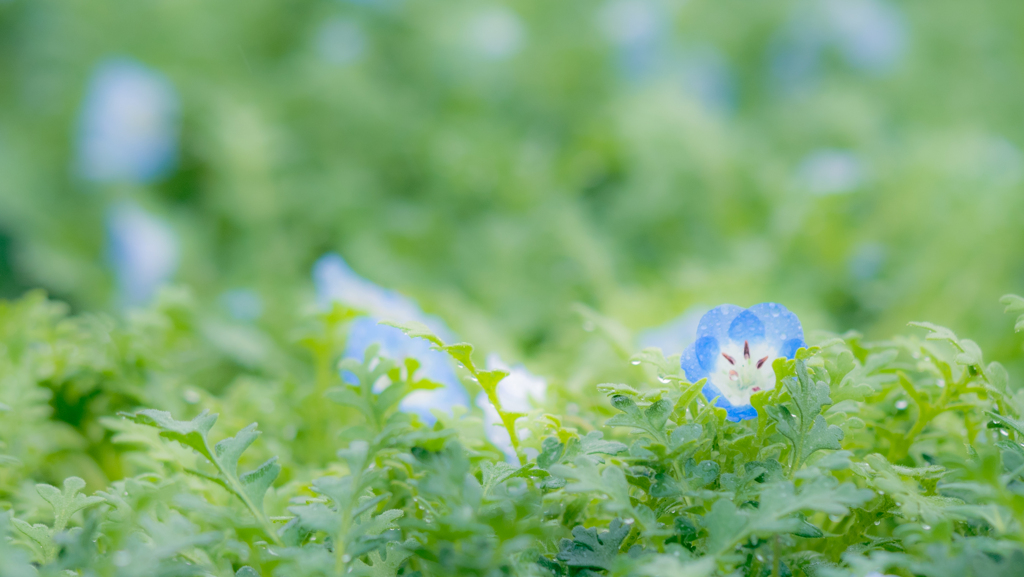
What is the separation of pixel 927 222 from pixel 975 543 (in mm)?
1290

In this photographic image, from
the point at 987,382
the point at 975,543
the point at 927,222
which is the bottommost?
the point at 975,543

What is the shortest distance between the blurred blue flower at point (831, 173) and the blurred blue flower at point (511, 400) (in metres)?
0.96

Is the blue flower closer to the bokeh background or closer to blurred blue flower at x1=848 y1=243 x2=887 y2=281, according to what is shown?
the bokeh background

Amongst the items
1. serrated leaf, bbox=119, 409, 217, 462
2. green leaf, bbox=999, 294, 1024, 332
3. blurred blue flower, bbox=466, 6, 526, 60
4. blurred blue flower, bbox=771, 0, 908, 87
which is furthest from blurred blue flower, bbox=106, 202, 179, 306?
blurred blue flower, bbox=771, 0, 908, 87

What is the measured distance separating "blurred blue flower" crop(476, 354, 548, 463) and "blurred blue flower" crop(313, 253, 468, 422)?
9 centimetres

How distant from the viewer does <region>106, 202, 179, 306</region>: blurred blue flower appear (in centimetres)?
178

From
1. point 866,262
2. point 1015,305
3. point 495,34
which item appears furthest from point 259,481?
point 495,34

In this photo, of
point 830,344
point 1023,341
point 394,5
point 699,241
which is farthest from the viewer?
point 394,5

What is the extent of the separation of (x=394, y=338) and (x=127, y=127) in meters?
1.27

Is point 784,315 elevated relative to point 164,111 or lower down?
lower down

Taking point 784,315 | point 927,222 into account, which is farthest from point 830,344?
point 927,222

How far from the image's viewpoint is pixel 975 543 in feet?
1.82

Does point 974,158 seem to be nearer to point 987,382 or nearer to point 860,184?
point 860,184

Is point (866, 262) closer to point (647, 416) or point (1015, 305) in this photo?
point (1015, 305)
